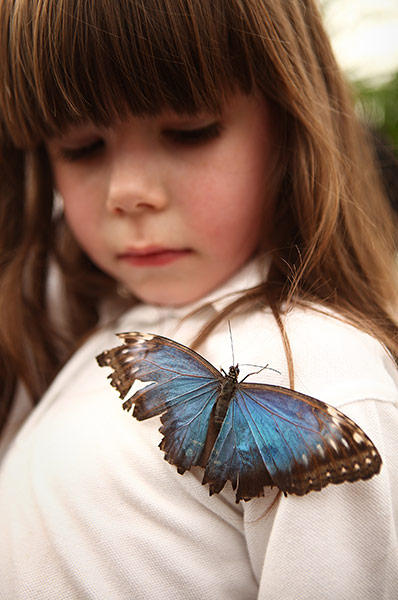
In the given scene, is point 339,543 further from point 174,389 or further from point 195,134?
point 195,134

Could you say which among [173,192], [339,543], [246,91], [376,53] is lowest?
[339,543]

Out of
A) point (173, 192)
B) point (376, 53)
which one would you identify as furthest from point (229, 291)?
point (376, 53)

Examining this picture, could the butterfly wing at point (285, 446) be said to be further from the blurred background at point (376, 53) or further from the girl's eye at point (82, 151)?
the blurred background at point (376, 53)

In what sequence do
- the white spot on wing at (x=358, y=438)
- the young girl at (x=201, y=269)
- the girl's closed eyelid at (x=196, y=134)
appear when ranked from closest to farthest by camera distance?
the white spot on wing at (x=358, y=438), the young girl at (x=201, y=269), the girl's closed eyelid at (x=196, y=134)

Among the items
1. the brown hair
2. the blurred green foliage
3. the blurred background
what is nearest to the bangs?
the brown hair

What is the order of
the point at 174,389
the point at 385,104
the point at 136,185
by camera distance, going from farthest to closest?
the point at 385,104 < the point at 136,185 < the point at 174,389

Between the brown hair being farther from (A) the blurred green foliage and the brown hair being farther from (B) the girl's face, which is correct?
(A) the blurred green foliage

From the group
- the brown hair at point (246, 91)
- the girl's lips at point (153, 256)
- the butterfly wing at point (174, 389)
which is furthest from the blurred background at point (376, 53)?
the butterfly wing at point (174, 389)
